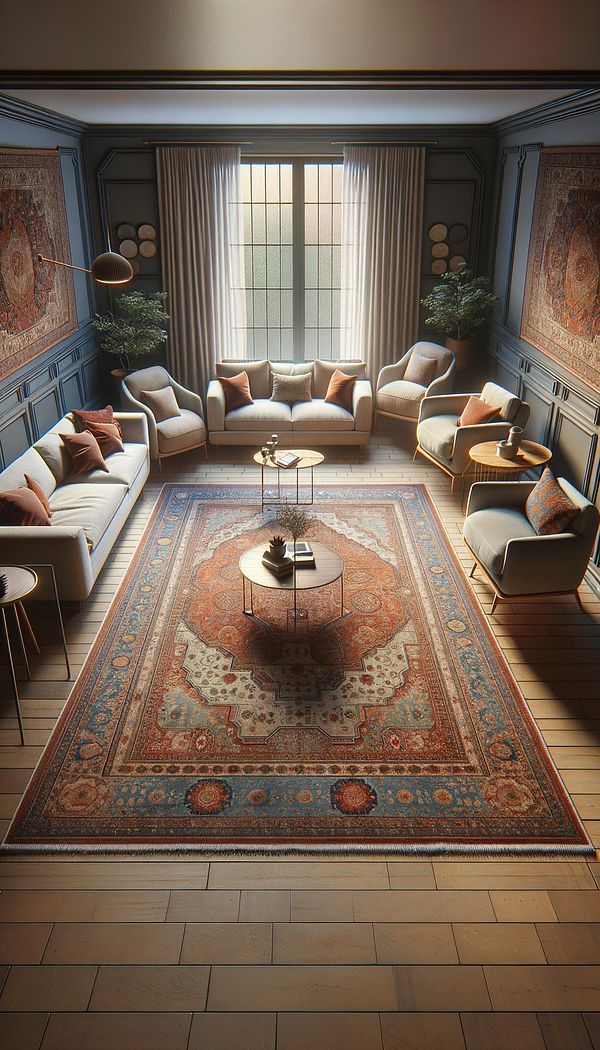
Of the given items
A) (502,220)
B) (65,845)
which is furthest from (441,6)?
(502,220)

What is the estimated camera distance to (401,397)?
7.30 metres

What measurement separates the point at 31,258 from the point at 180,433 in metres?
1.90

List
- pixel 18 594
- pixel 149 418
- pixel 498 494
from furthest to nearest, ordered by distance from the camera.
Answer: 1. pixel 149 418
2. pixel 498 494
3. pixel 18 594

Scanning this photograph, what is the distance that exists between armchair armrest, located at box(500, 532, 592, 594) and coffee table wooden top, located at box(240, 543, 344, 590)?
1015mm

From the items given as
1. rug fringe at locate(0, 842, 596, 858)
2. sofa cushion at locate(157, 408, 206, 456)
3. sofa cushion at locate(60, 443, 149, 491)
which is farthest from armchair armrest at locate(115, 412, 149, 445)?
rug fringe at locate(0, 842, 596, 858)

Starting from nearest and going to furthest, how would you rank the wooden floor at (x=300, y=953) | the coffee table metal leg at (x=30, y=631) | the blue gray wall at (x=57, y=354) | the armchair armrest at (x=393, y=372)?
the wooden floor at (x=300, y=953), the coffee table metal leg at (x=30, y=631), the blue gray wall at (x=57, y=354), the armchair armrest at (x=393, y=372)

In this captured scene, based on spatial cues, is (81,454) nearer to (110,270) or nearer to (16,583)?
(110,270)

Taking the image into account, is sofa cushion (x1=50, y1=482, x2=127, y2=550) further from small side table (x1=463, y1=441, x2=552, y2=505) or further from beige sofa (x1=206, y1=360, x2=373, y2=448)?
small side table (x1=463, y1=441, x2=552, y2=505)

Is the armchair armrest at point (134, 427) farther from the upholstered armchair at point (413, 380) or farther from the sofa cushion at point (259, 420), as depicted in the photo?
the upholstered armchair at point (413, 380)

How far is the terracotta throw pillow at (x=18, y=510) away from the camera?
4.49 metres

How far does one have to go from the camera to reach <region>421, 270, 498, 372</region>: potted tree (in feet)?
23.8

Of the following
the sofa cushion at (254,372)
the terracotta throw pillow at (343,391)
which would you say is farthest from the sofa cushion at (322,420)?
the sofa cushion at (254,372)

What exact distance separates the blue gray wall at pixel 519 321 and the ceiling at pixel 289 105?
257 mm

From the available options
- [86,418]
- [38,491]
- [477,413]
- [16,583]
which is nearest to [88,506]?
[38,491]
